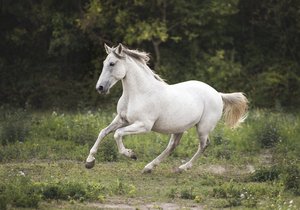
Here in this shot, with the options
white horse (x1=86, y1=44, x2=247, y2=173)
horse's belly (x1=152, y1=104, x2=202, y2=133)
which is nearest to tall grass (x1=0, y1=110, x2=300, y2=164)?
white horse (x1=86, y1=44, x2=247, y2=173)

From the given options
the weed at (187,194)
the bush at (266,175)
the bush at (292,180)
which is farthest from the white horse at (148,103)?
the bush at (292,180)

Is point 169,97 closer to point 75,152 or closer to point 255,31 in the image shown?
point 75,152

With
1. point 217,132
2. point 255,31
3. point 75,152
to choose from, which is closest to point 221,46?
point 255,31

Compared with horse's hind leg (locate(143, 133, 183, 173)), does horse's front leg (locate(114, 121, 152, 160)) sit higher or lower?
higher

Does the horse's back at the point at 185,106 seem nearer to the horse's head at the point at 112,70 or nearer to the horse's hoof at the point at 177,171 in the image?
the horse's hoof at the point at 177,171

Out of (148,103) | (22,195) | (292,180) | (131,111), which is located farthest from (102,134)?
(292,180)

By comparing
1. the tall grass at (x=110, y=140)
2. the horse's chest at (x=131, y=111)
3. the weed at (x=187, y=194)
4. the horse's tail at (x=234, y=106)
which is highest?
the horse's chest at (x=131, y=111)

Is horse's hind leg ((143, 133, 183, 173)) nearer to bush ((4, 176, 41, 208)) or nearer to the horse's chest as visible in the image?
the horse's chest

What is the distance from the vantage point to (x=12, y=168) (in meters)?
12.7

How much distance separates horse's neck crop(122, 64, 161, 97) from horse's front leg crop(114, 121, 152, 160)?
0.49 meters

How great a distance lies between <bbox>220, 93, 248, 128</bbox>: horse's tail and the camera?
13.4 metres

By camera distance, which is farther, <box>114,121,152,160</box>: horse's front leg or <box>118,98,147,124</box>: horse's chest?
<box>118,98,147,124</box>: horse's chest

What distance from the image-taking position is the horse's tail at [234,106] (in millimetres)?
13391

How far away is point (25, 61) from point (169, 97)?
13953 millimetres
